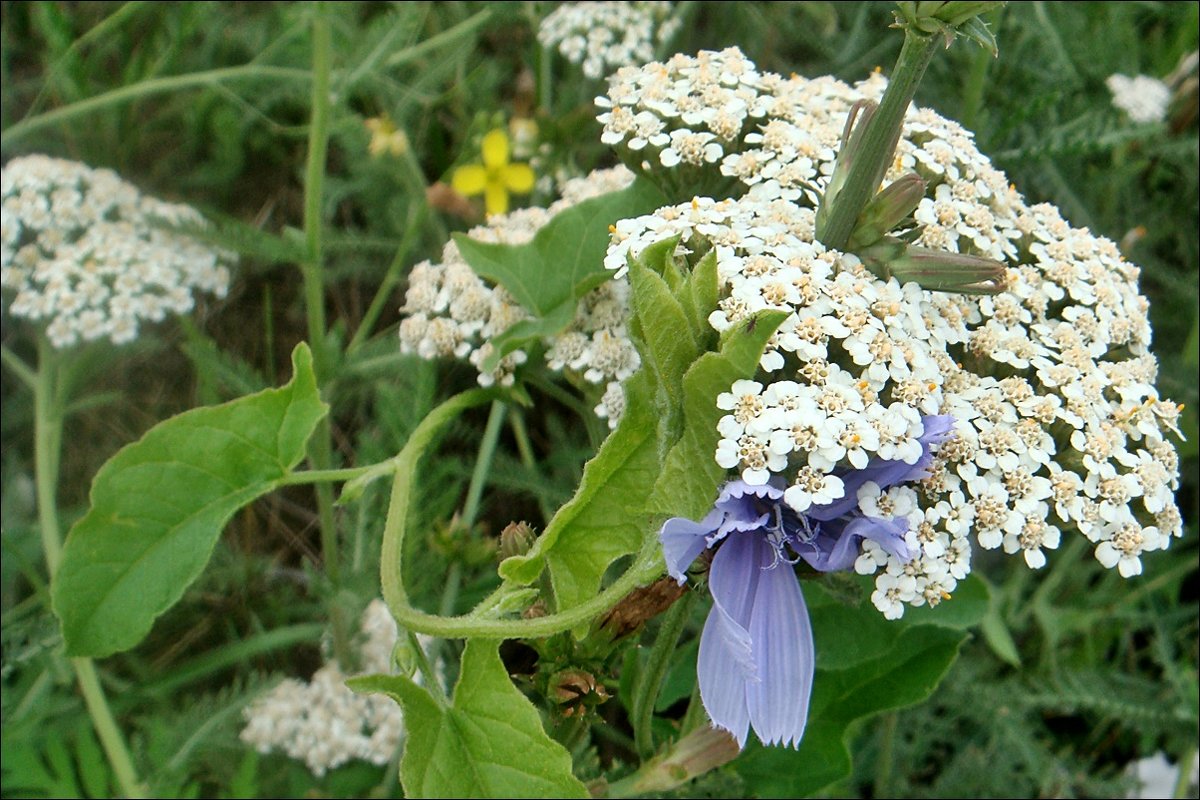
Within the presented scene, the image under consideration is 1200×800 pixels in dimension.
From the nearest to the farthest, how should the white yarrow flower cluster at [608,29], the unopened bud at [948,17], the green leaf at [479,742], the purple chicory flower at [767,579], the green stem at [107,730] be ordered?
the unopened bud at [948,17] → the purple chicory flower at [767,579] → the green leaf at [479,742] → the green stem at [107,730] → the white yarrow flower cluster at [608,29]

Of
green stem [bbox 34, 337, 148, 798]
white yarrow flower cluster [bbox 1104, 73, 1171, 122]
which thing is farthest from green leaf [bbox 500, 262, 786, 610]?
white yarrow flower cluster [bbox 1104, 73, 1171, 122]

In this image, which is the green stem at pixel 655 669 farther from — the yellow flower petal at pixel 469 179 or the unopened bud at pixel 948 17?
the yellow flower petal at pixel 469 179

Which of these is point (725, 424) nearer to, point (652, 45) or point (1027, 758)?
point (1027, 758)

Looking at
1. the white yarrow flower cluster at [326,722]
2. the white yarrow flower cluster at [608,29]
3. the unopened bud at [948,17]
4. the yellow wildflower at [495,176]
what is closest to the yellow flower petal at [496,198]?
the yellow wildflower at [495,176]

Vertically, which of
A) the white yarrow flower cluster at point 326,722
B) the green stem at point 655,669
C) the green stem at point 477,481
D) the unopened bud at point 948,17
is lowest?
the white yarrow flower cluster at point 326,722

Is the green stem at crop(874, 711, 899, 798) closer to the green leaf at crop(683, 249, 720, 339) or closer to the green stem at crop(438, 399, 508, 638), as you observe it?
the green stem at crop(438, 399, 508, 638)

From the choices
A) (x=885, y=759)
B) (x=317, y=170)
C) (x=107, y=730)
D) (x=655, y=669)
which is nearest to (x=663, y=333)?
(x=655, y=669)

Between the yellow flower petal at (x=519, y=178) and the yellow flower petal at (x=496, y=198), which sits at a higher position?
the yellow flower petal at (x=519, y=178)
